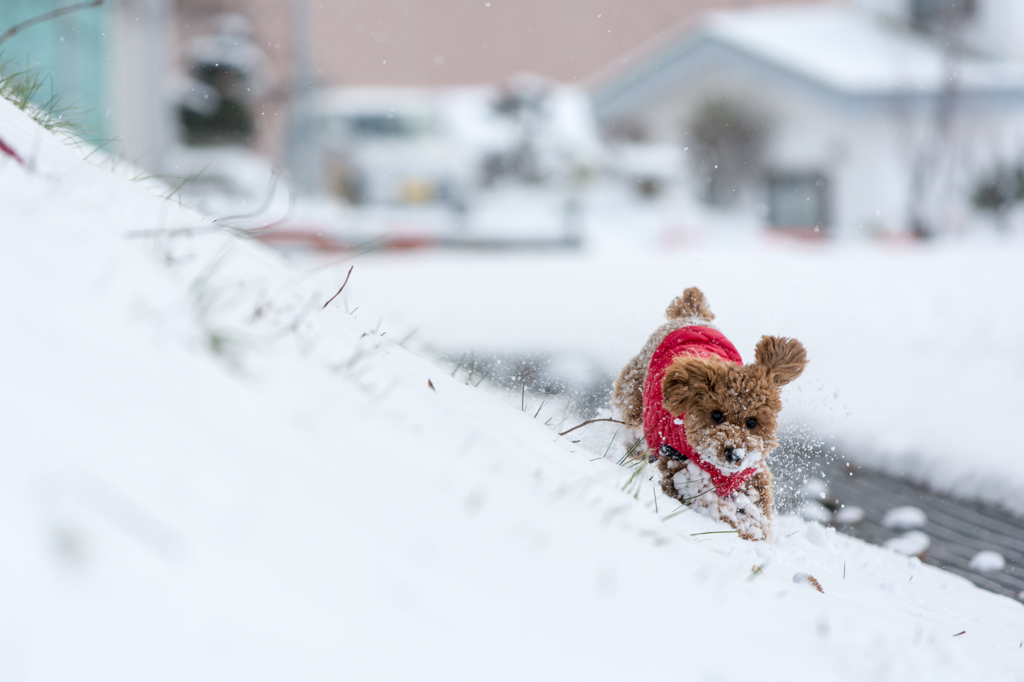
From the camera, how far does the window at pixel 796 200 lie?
1608cm

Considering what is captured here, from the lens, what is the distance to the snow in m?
14.2

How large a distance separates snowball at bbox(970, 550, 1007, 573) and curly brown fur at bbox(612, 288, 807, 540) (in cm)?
134

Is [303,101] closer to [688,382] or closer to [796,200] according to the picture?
[796,200]

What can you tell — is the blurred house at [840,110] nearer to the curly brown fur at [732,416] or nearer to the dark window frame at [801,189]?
the dark window frame at [801,189]

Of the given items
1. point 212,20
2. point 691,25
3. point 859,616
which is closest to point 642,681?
point 859,616

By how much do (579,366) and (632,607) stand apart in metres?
3.02

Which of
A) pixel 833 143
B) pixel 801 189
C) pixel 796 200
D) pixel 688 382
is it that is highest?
pixel 833 143

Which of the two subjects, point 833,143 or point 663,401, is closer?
point 663,401

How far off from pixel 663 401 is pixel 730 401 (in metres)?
0.18

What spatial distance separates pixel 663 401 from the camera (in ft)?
6.80

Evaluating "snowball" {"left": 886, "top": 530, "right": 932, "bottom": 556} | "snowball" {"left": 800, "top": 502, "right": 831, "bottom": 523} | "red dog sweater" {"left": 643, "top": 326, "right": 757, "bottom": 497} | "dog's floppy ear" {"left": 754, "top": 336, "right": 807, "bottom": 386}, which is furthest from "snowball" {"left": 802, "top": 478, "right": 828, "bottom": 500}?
"dog's floppy ear" {"left": 754, "top": 336, "right": 807, "bottom": 386}

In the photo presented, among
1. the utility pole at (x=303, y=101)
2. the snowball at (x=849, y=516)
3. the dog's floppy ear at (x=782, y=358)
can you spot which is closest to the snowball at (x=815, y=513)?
the snowball at (x=849, y=516)

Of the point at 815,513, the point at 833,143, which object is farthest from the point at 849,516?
the point at 833,143

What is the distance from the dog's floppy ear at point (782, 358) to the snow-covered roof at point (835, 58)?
13.9m
